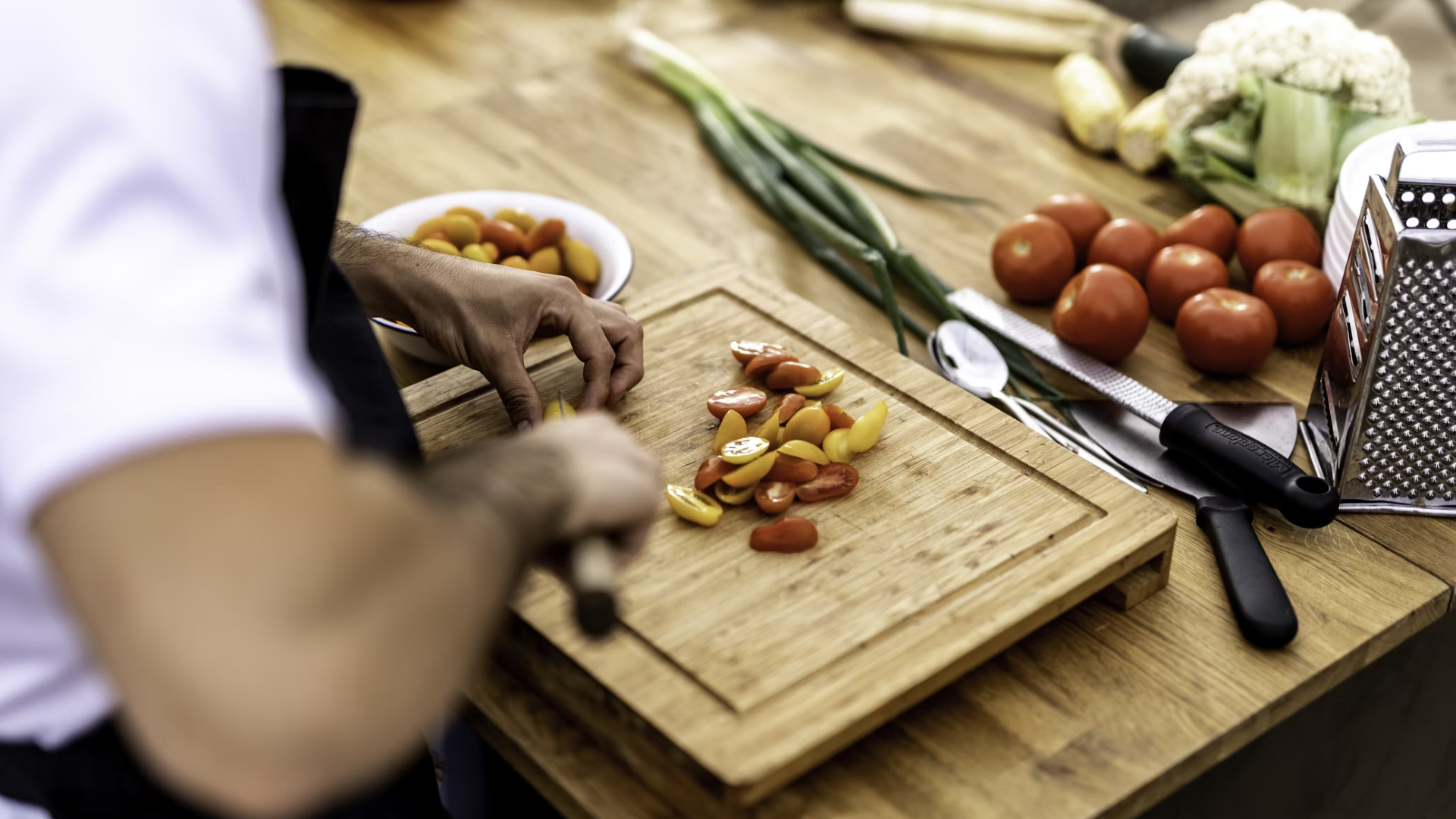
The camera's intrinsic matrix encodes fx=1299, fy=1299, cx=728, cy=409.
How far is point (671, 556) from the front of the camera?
106 centimetres

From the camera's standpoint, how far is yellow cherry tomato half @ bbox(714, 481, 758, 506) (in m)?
1.10

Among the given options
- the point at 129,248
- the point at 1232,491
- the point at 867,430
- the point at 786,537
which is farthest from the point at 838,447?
the point at 129,248

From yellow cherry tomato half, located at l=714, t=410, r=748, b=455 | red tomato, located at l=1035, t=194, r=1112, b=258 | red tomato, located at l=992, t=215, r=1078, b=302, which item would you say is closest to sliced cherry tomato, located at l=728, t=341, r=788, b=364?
yellow cherry tomato half, located at l=714, t=410, r=748, b=455

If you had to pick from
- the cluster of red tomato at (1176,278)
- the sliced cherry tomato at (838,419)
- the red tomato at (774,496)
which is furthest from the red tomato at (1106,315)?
the red tomato at (774,496)

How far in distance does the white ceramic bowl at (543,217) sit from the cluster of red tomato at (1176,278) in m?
0.45

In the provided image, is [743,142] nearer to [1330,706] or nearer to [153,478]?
[1330,706]

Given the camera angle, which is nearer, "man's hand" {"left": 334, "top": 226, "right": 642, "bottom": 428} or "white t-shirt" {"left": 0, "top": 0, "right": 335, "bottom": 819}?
"white t-shirt" {"left": 0, "top": 0, "right": 335, "bottom": 819}

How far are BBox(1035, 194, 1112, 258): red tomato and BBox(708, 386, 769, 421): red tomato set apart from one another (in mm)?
552

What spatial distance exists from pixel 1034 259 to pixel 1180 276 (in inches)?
6.5

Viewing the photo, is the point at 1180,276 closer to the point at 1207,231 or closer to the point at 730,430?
the point at 1207,231

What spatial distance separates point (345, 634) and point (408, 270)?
744mm

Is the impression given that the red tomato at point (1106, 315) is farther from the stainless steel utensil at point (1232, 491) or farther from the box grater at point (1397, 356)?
the box grater at point (1397, 356)

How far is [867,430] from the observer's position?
1.16 meters

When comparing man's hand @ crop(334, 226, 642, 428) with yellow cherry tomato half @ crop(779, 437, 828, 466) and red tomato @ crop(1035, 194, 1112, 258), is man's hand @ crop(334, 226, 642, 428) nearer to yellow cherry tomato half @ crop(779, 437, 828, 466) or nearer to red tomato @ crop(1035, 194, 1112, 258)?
yellow cherry tomato half @ crop(779, 437, 828, 466)
